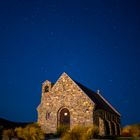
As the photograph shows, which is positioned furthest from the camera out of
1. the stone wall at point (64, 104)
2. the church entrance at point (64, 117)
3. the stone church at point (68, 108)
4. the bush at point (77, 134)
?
the church entrance at point (64, 117)

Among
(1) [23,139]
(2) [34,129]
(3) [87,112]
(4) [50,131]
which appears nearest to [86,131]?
(2) [34,129]

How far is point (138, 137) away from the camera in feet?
86.6

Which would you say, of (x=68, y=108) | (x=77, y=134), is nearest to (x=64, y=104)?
(x=68, y=108)

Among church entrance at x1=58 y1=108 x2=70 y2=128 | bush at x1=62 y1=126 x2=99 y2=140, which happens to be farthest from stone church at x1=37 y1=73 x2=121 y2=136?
bush at x1=62 y1=126 x2=99 y2=140

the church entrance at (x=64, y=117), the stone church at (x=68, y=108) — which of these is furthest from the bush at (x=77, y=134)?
the church entrance at (x=64, y=117)

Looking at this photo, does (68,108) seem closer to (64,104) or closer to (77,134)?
(64,104)

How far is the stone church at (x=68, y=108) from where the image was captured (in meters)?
38.6

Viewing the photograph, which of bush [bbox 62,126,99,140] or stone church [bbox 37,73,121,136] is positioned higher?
stone church [bbox 37,73,121,136]

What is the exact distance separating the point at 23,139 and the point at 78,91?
48.3ft

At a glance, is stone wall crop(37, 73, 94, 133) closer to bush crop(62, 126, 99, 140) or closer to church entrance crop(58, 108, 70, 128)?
church entrance crop(58, 108, 70, 128)

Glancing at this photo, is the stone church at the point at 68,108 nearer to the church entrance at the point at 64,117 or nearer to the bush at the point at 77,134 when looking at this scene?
the church entrance at the point at 64,117

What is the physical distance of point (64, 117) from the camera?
1594 inches

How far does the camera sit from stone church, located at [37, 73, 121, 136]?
38.6 metres

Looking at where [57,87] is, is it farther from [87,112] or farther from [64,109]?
[87,112]
